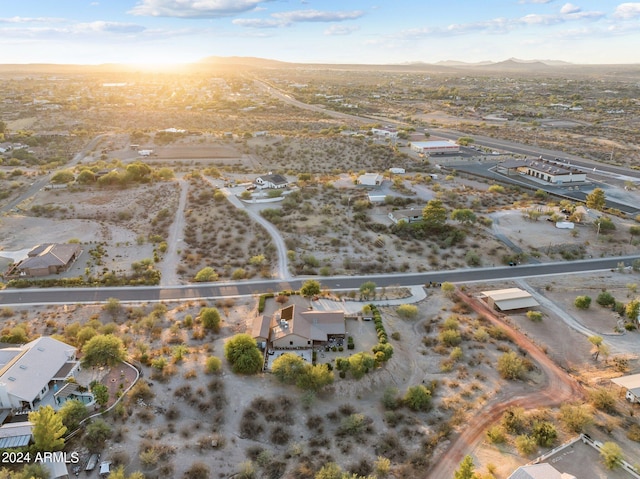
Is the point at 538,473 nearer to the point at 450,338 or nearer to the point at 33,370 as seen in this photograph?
the point at 450,338

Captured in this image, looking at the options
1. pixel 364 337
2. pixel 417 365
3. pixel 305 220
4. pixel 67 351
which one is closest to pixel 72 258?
pixel 67 351

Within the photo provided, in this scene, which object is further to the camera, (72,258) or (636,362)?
(72,258)

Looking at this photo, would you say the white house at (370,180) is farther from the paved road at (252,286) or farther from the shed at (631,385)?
the shed at (631,385)

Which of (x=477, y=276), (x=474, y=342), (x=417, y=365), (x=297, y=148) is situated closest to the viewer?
(x=417, y=365)

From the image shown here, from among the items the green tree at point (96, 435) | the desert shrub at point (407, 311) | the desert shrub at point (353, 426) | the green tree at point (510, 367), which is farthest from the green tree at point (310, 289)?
the green tree at point (96, 435)


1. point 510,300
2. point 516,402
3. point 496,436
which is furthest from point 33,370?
point 510,300

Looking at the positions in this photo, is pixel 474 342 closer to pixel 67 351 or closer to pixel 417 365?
pixel 417 365
